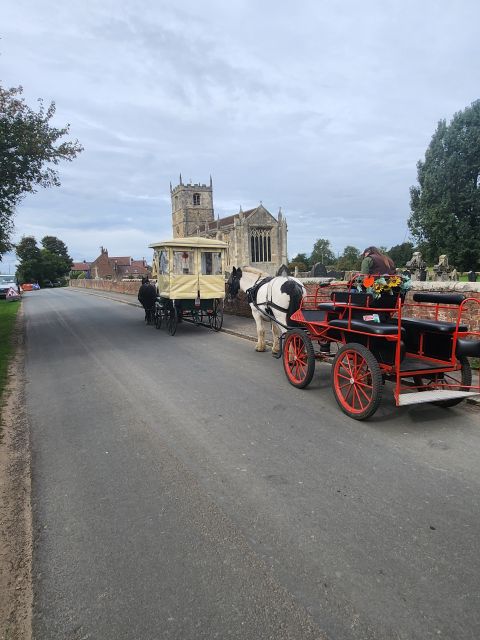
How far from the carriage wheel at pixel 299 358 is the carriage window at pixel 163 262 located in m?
6.45

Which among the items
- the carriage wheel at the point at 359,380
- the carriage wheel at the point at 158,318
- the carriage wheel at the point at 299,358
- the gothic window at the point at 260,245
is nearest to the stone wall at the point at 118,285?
the carriage wheel at the point at 158,318

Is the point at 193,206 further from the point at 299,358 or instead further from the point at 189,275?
the point at 299,358

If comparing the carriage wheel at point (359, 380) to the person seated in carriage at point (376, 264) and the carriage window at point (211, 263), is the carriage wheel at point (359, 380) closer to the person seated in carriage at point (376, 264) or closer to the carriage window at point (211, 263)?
the person seated in carriage at point (376, 264)

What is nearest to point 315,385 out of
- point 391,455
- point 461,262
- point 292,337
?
point 292,337

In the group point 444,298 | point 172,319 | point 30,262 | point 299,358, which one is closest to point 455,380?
point 444,298

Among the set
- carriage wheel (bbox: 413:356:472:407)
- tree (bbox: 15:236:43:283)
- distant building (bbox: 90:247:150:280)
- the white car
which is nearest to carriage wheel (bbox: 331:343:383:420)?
carriage wheel (bbox: 413:356:472:407)

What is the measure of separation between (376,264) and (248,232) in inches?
3007

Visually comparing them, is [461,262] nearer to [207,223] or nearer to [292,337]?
[292,337]

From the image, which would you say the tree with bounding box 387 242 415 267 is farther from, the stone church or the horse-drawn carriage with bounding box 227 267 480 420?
the horse-drawn carriage with bounding box 227 267 480 420

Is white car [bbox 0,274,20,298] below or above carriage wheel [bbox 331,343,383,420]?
above

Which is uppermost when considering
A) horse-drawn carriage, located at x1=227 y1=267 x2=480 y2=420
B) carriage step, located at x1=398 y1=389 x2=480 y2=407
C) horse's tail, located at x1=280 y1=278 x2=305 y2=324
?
horse's tail, located at x1=280 y1=278 x2=305 y2=324

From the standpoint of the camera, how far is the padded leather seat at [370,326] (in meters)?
4.59

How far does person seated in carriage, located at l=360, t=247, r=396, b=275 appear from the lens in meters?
5.61

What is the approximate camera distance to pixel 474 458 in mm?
3850
